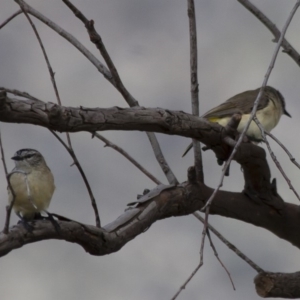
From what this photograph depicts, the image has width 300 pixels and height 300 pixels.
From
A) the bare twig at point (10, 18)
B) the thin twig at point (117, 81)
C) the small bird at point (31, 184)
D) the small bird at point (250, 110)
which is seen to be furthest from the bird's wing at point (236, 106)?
the bare twig at point (10, 18)

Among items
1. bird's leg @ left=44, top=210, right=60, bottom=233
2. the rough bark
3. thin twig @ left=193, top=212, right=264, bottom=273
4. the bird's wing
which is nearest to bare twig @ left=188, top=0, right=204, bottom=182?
the rough bark

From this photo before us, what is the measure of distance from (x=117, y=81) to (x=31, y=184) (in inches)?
30.8

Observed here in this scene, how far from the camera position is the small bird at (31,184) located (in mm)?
3221

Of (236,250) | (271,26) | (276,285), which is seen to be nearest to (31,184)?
(236,250)

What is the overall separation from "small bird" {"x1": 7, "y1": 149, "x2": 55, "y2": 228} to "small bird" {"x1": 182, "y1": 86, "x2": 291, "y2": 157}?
53.4 inches

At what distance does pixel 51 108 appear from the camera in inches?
104

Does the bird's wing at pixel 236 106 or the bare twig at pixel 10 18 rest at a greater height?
the bird's wing at pixel 236 106

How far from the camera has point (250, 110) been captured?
517 centimetres

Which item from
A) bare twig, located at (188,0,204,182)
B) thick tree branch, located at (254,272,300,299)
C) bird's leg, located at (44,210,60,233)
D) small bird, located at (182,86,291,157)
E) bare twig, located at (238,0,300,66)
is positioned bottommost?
thick tree branch, located at (254,272,300,299)

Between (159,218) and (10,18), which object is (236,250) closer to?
(159,218)

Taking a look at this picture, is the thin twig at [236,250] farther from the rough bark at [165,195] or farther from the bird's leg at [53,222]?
the bird's leg at [53,222]

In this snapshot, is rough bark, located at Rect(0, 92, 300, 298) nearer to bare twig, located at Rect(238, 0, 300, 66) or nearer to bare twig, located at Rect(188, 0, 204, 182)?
bare twig, located at Rect(188, 0, 204, 182)

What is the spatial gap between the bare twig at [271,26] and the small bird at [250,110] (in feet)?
2.64

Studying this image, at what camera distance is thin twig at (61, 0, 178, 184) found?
3.22 metres
